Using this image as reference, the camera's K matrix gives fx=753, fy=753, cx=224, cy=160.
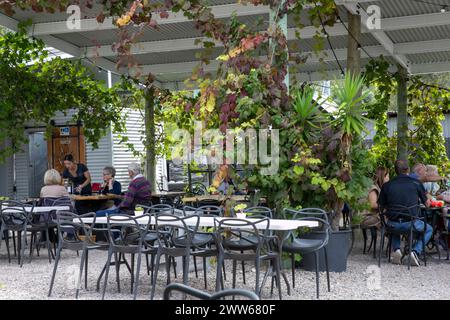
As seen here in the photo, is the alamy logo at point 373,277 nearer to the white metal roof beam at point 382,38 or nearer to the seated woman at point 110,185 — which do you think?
the white metal roof beam at point 382,38

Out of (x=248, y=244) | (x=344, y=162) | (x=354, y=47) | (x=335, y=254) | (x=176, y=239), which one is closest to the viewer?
(x=248, y=244)

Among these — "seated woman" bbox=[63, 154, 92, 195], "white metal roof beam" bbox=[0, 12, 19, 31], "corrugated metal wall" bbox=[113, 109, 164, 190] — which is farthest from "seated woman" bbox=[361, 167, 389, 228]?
"corrugated metal wall" bbox=[113, 109, 164, 190]

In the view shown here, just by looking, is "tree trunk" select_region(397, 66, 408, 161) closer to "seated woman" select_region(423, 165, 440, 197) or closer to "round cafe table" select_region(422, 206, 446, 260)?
"seated woman" select_region(423, 165, 440, 197)

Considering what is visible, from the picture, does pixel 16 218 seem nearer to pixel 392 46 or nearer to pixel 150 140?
pixel 150 140

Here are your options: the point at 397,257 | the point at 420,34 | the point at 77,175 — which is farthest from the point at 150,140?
the point at 397,257

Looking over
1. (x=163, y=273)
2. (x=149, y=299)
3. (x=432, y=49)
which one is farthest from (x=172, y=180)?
(x=149, y=299)

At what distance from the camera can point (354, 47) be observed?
10445 mm

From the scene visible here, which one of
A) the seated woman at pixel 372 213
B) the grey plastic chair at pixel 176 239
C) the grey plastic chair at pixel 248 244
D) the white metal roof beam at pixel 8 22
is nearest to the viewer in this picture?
the grey plastic chair at pixel 248 244

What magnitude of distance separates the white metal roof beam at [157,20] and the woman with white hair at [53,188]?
232cm

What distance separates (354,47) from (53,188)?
4.74 metres

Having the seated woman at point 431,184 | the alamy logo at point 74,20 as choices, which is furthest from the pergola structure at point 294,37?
the seated woman at point 431,184

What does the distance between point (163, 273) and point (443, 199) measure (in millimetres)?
4060

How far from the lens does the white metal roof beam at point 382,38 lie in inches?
410
